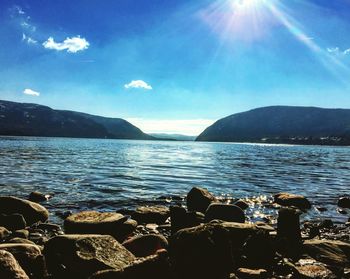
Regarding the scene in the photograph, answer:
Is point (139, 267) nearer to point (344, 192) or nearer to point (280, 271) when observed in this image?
point (280, 271)

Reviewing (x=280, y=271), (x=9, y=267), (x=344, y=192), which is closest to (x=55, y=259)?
(x=9, y=267)

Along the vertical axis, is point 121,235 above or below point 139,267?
below

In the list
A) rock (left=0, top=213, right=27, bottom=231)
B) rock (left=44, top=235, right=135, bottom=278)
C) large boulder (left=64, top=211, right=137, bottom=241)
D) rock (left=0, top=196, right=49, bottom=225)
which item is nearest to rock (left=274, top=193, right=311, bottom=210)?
large boulder (left=64, top=211, right=137, bottom=241)

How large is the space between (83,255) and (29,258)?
1327 millimetres

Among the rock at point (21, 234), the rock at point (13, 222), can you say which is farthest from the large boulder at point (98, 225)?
the rock at point (13, 222)

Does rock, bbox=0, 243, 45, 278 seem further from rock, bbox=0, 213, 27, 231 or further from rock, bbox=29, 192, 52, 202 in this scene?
rock, bbox=29, 192, 52, 202

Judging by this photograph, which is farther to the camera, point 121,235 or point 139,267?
point 121,235

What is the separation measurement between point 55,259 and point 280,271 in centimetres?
574

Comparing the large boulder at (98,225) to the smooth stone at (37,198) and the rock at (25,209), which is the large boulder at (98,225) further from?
the smooth stone at (37,198)

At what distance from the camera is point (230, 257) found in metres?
8.35

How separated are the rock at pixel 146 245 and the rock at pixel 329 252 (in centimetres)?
438

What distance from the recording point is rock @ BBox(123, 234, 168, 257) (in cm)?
1007

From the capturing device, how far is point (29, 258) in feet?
27.6

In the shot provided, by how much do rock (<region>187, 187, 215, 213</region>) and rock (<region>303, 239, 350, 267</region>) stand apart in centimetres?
752
